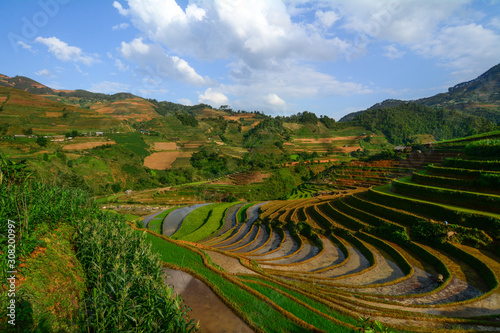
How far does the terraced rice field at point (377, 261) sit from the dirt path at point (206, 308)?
0.31 metres

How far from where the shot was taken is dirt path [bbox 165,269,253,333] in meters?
7.64

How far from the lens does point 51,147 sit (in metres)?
50.6

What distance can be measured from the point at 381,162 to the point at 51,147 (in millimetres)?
70968

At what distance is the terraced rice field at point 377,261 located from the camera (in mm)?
9062

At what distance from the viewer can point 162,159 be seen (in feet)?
221

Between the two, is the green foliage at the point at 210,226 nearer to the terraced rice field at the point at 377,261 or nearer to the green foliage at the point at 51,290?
the terraced rice field at the point at 377,261

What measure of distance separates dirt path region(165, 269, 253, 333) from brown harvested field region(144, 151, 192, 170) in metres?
57.1

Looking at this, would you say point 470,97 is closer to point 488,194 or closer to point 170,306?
point 488,194

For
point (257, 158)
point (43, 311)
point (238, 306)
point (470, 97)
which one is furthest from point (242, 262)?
point (470, 97)

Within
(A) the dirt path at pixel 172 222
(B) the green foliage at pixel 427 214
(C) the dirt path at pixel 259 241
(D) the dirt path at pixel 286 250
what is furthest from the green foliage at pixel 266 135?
(B) the green foliage at pixel 427 214

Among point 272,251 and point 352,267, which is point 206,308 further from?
point 272,251

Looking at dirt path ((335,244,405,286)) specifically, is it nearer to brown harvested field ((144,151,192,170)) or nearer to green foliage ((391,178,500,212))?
green foliage ((391,178,500,212))

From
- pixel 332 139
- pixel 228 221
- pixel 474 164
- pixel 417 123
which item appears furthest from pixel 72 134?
pixel 417 123

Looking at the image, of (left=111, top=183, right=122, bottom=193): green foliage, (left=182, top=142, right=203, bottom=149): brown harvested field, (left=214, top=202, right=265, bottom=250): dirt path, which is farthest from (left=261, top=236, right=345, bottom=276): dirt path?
(left=182, top=142, right=203, bottom=149): brown harvested field
